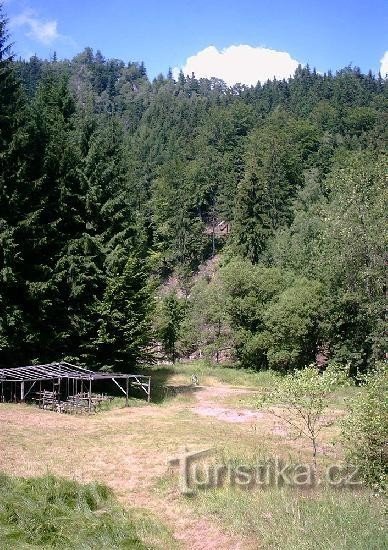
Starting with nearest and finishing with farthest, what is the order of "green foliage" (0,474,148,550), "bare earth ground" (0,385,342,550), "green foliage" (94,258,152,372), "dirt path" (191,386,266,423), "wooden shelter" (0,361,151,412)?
"green foliage" (0,474,148,550) → "bare earth ground" (0,385,342,550) → "wooden shelter" (0,361,151,412) → "dirt path" (191,386,266,423) → "green foliage" (94,258,152,372)

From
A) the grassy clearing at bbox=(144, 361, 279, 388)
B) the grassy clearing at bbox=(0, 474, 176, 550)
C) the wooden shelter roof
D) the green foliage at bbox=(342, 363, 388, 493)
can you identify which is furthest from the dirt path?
the grassy clearing at bbox=(0, 474, 176, 550)

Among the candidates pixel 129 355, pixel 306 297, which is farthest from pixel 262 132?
pixel 129 355

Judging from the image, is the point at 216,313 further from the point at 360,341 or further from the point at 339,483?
the point at 339,483

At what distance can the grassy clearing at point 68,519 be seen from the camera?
39.9 feet

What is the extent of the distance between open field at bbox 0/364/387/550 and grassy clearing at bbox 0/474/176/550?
0.93 feet

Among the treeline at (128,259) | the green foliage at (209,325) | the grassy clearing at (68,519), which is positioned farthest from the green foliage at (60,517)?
the green foliage at (209,325)

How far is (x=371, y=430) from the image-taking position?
1535cm

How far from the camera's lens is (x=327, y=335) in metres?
43.7

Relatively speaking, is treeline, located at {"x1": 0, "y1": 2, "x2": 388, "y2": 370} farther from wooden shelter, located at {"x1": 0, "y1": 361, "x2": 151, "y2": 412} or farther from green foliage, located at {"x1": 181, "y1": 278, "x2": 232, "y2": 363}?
wooden shelter, located at {"x1": 0, "y1": 361, "x2": 151, "y2": 412}

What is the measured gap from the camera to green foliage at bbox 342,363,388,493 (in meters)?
15.2

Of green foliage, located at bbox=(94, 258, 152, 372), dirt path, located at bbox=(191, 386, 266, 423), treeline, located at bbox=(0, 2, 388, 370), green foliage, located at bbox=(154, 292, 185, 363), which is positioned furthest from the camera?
green foliage, located at bbox=(154, 292, 185, 363)

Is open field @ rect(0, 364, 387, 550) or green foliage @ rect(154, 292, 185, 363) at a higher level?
green foliage @ rect(154, 292, 185, 363)

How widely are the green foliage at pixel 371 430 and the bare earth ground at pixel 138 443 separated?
513 cm

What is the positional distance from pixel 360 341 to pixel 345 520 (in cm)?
3213
